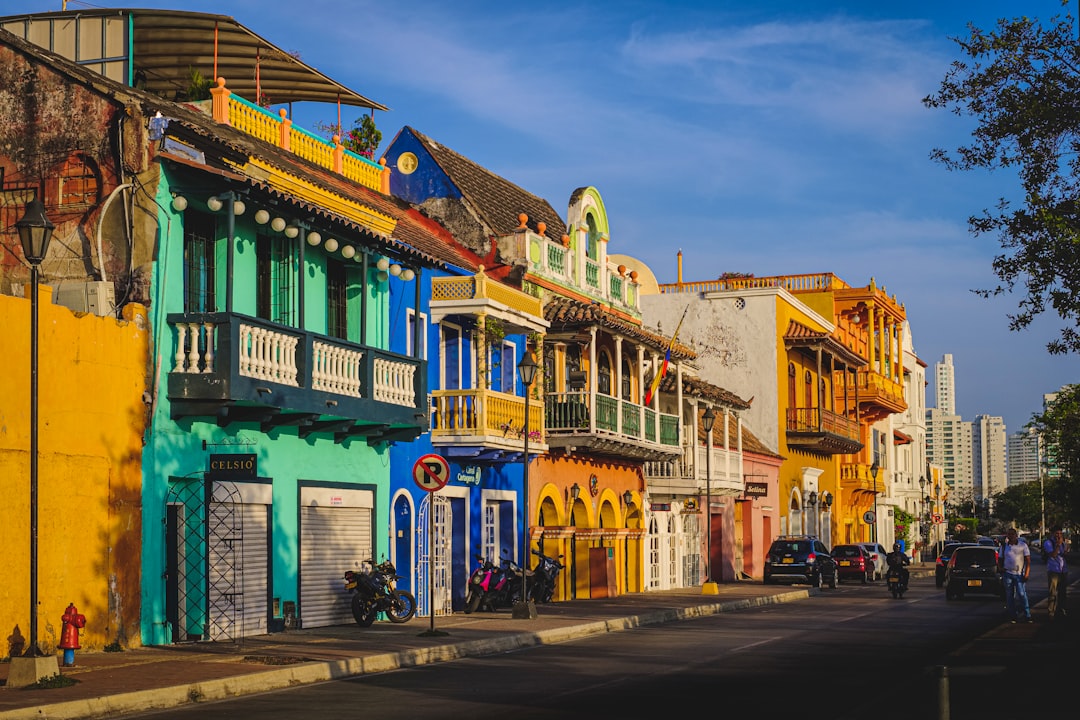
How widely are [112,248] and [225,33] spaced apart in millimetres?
7006

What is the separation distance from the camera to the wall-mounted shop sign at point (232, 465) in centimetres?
2167

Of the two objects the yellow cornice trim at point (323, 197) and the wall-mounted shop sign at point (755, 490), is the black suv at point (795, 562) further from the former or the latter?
the yellow cornice trim at point (323, 197)

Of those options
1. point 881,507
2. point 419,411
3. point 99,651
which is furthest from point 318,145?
point 881,507

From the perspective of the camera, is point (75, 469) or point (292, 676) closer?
point (292, 676)

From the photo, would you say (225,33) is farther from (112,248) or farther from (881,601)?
(881,601)

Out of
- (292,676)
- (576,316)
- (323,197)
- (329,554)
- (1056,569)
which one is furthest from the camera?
(576,316)

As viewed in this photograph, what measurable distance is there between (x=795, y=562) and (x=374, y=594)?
2200 cm

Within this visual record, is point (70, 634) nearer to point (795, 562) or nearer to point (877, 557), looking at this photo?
point (795, 562)

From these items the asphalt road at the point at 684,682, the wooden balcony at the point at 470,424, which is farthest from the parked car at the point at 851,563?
the asphalt road at the point at 684,682

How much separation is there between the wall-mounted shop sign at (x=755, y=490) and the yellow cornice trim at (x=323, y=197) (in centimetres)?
2386

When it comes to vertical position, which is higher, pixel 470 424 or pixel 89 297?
pixel 89 297

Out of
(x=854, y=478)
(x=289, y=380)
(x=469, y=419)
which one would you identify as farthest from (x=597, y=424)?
(x=854, y=478)

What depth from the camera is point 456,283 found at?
29.6 metres

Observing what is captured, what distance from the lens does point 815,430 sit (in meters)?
56.8
